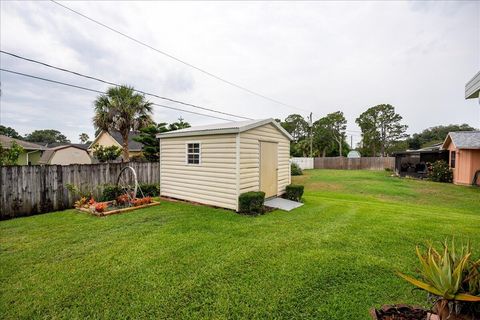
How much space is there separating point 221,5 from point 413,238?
32.2 ft

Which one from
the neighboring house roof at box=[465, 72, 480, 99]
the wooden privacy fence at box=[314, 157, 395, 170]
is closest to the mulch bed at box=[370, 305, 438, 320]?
the neighboring house roof at box=[465, 72, 480, 99]

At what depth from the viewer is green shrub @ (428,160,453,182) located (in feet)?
46.8

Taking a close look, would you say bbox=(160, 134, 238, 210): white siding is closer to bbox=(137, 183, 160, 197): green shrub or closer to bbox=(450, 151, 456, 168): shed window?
bbox=(137, 183, 160, 197): green shrub

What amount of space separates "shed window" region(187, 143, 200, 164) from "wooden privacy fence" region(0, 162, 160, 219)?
3432 millimetres

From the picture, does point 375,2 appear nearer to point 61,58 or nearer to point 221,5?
point 221,5

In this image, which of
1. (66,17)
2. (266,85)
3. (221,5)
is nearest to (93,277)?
(66,17)

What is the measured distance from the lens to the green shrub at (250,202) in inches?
245

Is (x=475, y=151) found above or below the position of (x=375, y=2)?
below

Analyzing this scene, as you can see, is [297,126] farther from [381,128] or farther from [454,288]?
[454,288]

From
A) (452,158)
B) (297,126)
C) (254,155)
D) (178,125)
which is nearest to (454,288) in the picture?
(254,155)

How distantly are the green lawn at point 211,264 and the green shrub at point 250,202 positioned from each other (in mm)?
457

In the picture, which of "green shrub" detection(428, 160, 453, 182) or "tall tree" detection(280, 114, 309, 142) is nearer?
"green shrub" detection(428, 160, 453, 182)

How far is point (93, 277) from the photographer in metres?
3.04

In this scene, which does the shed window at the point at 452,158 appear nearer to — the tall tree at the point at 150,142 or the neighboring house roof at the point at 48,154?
the tall tree at the point at 150,142
